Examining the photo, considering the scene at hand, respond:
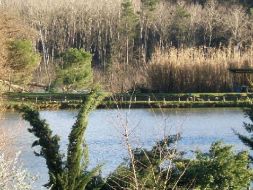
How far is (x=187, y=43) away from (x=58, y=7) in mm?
19873

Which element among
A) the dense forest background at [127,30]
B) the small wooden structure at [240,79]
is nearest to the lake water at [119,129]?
the small wooden structure at [240,79]

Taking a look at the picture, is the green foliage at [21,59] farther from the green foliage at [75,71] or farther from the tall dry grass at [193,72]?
the tall dry grass at [193,72]

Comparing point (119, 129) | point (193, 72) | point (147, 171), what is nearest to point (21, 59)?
point (193, 72)

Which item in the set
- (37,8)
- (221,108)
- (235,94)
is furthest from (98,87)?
(37,8)

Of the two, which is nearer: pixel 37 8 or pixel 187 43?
pixel 187 43

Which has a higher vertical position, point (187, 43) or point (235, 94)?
point (187, 43)

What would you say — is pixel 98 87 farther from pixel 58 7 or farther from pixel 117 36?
pixel 58 7

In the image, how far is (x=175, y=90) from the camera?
165 ft

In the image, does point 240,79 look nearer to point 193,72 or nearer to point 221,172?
point 193,72

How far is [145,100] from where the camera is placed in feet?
151

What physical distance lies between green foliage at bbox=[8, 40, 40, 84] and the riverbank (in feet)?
8.34

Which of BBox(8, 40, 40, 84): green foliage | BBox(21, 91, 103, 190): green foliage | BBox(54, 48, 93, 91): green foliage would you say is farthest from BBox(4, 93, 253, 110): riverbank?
BBox(21, 91, 103, 190): green foliage

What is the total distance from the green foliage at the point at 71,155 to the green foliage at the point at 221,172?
178cm

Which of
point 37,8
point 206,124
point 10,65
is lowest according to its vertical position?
point 206,124
